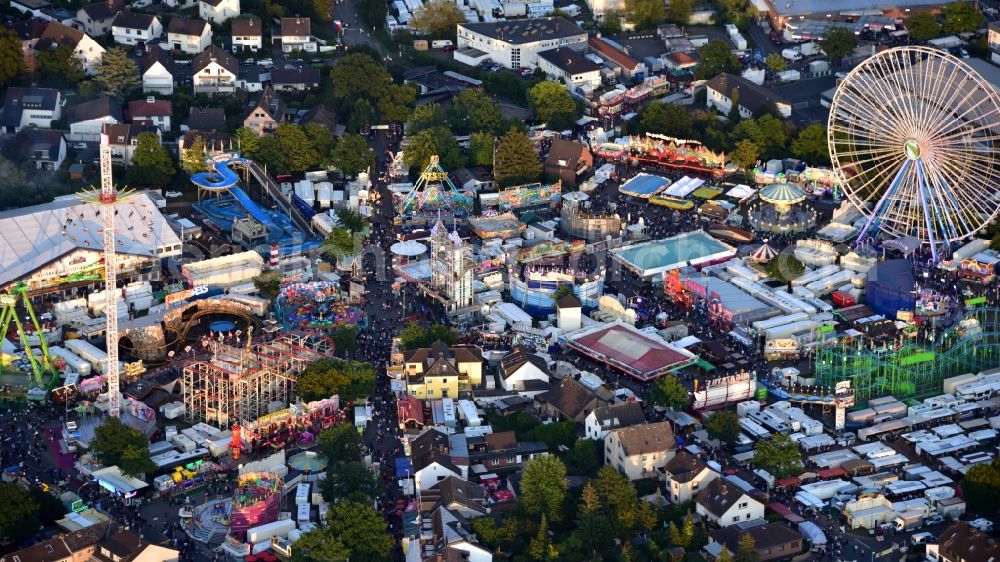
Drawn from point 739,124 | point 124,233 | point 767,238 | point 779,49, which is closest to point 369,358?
point 124,233

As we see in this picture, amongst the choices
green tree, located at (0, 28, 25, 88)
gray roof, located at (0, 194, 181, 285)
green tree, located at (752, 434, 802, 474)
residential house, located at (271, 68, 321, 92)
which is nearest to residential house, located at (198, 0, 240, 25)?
residential house, located at (271, 68, 321, 92)

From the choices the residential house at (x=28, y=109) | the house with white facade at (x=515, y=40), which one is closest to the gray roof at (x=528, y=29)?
the house with white facade at (x=515, y=40)

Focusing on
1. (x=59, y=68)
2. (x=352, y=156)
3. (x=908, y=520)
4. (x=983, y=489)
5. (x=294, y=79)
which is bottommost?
(x=908, y=520)

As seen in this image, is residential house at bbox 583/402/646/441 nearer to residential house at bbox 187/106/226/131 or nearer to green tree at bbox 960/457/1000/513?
green tree at bbox 960/457/1000/513

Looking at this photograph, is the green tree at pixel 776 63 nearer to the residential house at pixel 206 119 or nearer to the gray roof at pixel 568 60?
the gray roof at pixel 568 60

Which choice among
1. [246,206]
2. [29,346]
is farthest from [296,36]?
[29,346]

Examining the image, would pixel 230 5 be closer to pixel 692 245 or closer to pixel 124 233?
pixel 124 233

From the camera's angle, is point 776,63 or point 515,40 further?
point 515,40

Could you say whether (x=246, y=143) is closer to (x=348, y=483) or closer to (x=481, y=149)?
(x=481, y=149)
